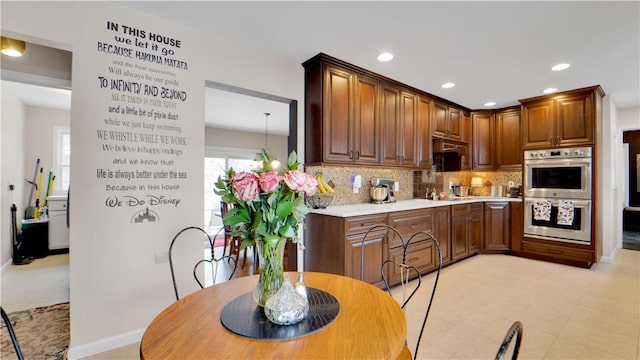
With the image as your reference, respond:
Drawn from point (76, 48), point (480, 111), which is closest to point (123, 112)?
point (76, 48)

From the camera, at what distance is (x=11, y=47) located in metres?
1.96

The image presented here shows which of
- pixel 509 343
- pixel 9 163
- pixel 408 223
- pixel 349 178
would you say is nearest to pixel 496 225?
pixel 408 223

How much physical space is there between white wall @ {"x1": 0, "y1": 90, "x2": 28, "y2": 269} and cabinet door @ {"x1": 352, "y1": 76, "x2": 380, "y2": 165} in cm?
454

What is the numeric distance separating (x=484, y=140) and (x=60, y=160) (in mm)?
7622

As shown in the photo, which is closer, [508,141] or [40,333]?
[40,333]

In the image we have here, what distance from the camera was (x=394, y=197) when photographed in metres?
4.07

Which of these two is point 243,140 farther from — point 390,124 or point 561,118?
point 561,118

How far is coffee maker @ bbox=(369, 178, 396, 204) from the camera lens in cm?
368

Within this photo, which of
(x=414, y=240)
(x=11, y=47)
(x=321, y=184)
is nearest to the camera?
(x=321, y=184)

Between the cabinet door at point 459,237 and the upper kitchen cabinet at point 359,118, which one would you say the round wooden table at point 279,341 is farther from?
the cabinet door at point 459,237

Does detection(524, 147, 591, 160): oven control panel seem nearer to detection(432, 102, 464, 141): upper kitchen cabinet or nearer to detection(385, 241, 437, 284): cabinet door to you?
detection(432, 102, 464, 141): upper kitchen cabinet

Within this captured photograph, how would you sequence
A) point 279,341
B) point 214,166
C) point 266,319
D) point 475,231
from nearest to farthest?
point 279,341 < point 266,319 < point 475,231 < point 214,166

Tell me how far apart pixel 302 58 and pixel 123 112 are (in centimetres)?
169

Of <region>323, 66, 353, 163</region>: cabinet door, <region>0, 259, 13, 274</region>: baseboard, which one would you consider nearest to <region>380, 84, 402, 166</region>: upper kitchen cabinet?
<region>323, 66, 353, 163</region>: cabinet door
